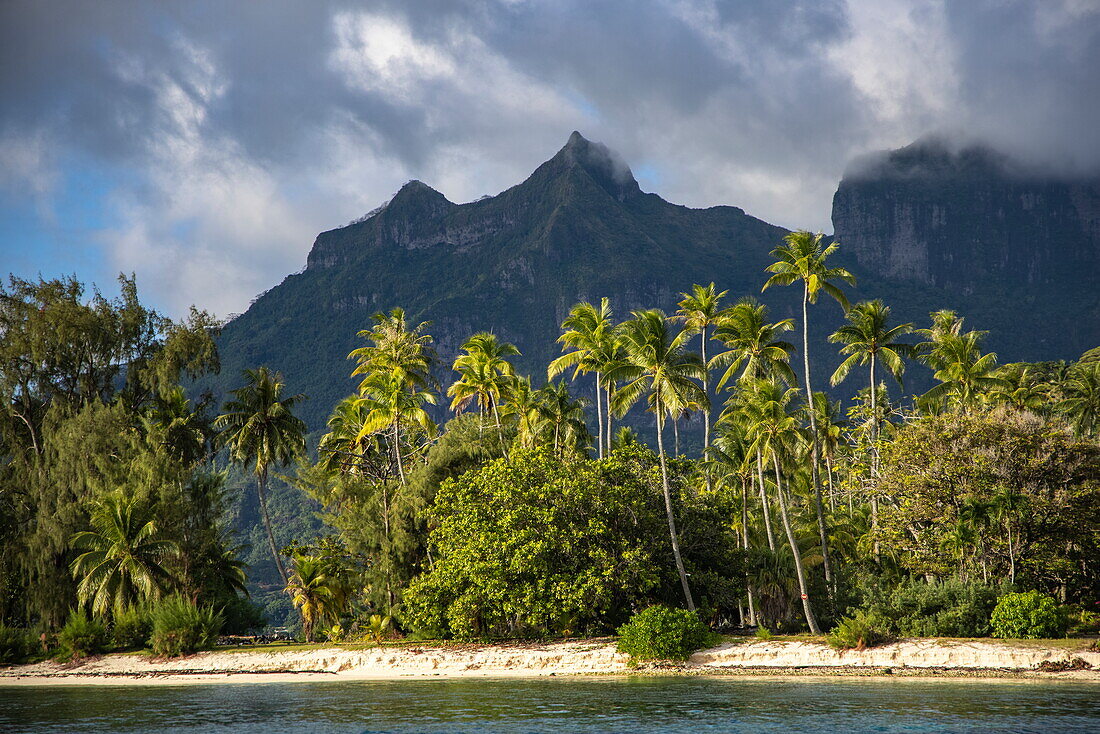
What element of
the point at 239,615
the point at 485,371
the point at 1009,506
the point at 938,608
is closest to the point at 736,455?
the point at 485,371

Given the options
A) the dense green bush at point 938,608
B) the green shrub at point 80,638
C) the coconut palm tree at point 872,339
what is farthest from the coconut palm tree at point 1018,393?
the green shrub at point 80,638

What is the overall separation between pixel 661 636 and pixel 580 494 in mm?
7203

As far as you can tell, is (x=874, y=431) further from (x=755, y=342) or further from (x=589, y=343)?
(x=589, y=343)

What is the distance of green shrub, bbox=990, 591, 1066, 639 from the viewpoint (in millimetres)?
32531

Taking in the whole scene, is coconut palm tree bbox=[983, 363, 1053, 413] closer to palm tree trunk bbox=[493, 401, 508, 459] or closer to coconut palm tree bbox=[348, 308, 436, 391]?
palm tree trunk bbox=[493, 401, 508, 459]

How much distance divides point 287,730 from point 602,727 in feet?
29.6

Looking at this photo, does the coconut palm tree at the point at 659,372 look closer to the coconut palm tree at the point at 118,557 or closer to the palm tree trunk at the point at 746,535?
the palm tree trunk at the point at 746,535

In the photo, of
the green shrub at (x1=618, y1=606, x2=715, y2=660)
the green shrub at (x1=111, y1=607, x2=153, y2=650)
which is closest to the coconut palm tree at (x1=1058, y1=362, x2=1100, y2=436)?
the green shrub at (x1=618, y1=606, x2=715, y2=660)

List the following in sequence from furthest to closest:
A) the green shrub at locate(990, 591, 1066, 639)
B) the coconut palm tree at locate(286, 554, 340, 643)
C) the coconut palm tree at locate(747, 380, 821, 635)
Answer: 1. the coconut palm tree at locate(286, 554, 340, 643)
2. the coconut palm tree at locate(747, 380, 821, 635)
3. the green shrub at locate(990, 591, 1066, 639)

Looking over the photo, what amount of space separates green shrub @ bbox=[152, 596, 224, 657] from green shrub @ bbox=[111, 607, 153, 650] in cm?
173

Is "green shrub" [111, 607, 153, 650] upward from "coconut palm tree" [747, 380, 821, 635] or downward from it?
downward

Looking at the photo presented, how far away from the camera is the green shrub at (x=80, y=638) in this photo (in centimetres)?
4312

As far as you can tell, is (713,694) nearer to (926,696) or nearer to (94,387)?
(926,696)

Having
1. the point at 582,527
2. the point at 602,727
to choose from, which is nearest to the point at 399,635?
the point at 582,527
